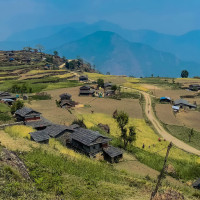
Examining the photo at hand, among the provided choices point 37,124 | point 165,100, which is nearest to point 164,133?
point 37,124

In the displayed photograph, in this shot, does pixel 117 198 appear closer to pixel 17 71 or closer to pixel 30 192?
pixel 30 192

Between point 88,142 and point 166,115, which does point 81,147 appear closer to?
point 88,142

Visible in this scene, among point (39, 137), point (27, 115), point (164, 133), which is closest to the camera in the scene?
point (39, 137)

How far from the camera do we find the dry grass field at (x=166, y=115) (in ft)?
201

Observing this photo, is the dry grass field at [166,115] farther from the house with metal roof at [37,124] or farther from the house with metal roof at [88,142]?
the house with metal roof at [37,124]

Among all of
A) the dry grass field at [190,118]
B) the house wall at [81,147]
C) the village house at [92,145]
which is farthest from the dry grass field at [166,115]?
the house wall at [81,147]

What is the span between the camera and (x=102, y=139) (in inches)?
1288

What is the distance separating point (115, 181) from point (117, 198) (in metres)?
4.78

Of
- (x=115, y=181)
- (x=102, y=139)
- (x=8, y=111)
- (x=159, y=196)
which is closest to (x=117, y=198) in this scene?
(x=159, y=196)

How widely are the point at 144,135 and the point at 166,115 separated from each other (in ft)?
75.2

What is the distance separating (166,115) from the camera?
223 feet

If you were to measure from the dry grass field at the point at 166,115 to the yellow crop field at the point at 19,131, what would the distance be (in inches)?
1637

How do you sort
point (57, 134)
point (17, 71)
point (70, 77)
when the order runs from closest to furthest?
point (57, 134), point (17, 71), point (70, 77)

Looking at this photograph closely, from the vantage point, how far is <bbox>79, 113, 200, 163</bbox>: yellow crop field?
4034 centimetres
